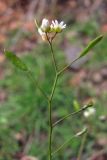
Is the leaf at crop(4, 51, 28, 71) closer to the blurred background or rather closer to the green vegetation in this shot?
the blurred background

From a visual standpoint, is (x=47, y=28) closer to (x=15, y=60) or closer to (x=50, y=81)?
(x=15, y=60)

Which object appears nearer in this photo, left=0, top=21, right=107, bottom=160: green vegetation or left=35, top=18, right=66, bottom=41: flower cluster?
left=35, top=18, right=66, bottom=41: flower cluster

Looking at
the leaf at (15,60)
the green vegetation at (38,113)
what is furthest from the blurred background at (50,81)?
the leaf at (15,60)

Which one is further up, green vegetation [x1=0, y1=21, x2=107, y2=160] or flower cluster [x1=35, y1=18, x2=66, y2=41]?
flower cluster [x1=35, y1=18, x2=66, y2=41]

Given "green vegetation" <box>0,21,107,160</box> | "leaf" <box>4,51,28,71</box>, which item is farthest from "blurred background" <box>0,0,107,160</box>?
"leaf" <box>4,51,28,71</box>

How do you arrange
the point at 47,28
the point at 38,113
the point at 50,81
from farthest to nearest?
the point at 50,81 < the point at 38,113 < the point at 47,28

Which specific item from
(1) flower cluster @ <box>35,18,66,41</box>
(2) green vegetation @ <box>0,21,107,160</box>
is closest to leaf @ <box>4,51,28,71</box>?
(1) flower cluster @ <box>35,18,66,41</box>

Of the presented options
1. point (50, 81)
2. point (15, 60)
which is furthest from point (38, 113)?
point (15, 60)

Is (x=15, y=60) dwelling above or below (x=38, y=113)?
above

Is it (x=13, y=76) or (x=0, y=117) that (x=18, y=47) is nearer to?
(x=13, y=76)
